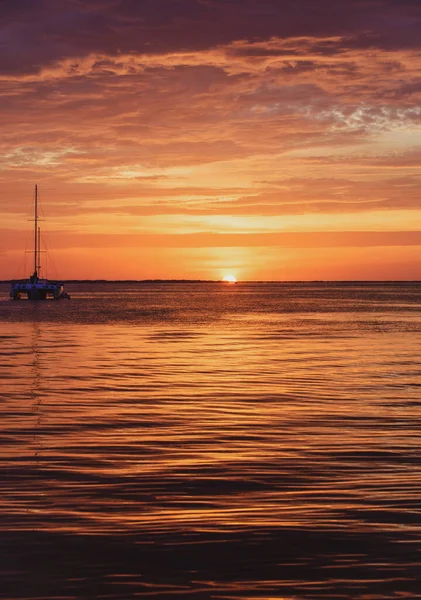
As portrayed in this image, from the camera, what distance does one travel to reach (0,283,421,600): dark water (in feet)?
29.3

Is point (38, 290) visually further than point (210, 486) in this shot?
Yes

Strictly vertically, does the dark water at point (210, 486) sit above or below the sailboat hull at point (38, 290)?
below

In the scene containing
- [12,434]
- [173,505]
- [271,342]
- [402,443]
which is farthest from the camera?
[271,342]

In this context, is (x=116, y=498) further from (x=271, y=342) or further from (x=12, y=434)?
(x=271, y=342)

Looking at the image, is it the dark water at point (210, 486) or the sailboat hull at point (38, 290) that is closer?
the dark water at point (210, 486)

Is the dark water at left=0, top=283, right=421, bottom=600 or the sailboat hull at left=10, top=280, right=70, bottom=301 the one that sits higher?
the sailboat hull at left=10, top=280, right=70, bottom=301

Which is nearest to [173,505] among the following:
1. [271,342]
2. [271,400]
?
[271,400]

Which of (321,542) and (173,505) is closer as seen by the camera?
(321,542)

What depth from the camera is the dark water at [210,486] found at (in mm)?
8922

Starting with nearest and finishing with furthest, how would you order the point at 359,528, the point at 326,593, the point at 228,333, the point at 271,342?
the point at 326,593 → the point at 359,528 → the point at 271,342 → the point at 228,333

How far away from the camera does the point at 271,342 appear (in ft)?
161

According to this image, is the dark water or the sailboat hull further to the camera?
the sailboat hull

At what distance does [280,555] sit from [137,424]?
10083 millimetres

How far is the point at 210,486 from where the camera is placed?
42.5 feet
